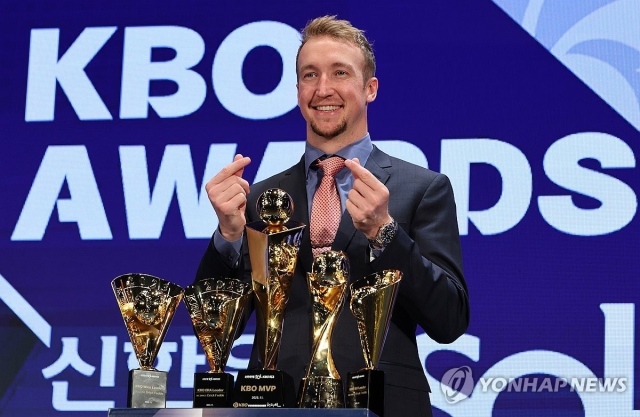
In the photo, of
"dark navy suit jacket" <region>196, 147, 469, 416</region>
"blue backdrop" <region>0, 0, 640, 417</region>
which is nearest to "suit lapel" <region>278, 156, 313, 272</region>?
"dark navy suit jacket" <region>196, 147, 469, 416</region>

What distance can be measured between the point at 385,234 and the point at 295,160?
164 cm

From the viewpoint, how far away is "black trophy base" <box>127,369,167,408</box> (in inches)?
64.8

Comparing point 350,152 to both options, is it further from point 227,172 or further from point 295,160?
point 295,160

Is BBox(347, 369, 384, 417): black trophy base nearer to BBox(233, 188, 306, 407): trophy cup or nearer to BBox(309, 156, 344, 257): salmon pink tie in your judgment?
BBox(233, 188, 306, 407): trophy cup

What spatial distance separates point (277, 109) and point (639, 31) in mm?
1291

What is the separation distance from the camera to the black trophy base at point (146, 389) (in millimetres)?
1646

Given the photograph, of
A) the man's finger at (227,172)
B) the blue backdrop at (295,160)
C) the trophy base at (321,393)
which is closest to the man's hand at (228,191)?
the man's finger at (227,172)

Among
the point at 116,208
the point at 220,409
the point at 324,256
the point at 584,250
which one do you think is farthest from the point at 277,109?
the point at 220,409

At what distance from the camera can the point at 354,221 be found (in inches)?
71.5

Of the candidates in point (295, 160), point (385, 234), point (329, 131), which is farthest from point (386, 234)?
point (295, 160)

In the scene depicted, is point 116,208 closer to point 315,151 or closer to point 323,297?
point 315,151

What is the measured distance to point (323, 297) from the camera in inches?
68.7

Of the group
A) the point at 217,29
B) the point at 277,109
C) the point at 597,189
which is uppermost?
the point at 217,29

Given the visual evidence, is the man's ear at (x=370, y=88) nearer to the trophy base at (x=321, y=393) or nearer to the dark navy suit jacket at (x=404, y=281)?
the dark navy suit jacket at (x=404, y=281)
